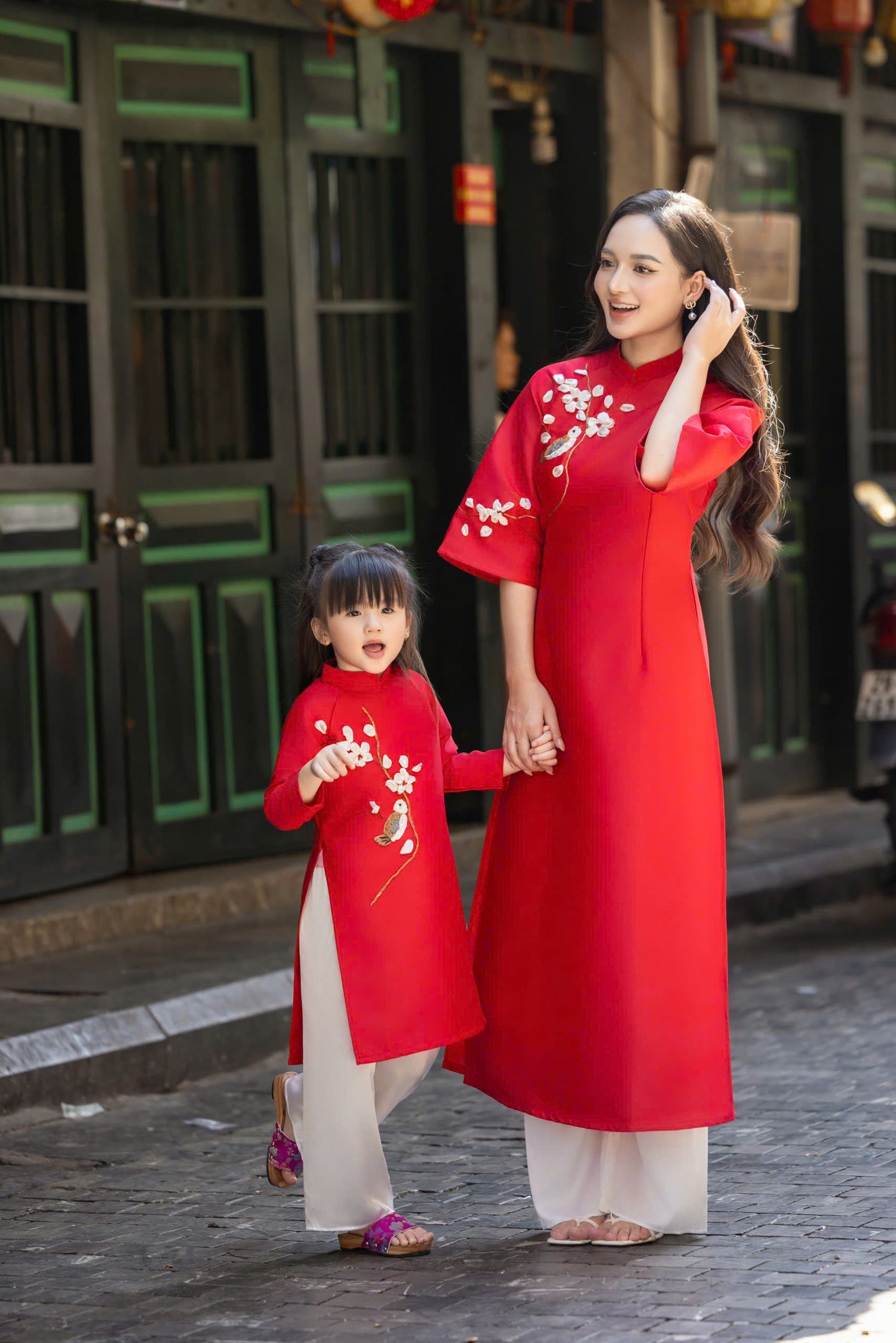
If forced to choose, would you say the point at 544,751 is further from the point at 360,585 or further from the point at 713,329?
the point at 713,329

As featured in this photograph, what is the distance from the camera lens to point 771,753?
376 inches

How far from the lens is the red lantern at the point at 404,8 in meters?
6.89

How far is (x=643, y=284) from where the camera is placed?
154 inches

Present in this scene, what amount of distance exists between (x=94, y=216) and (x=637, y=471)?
11.2ft

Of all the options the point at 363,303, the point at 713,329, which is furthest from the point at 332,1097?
the point at 363,303

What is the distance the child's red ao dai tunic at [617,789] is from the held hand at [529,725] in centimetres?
3

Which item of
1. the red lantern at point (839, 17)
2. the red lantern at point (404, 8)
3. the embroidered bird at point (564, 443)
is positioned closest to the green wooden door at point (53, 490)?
the red lantern at point (404, 8)

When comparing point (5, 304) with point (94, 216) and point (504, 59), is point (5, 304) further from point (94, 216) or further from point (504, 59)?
point (504, 59)

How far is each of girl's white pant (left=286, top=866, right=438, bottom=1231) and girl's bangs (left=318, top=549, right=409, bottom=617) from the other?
19.2 inches

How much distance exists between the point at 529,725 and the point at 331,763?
0.44 m

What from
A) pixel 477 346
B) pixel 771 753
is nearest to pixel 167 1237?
pixel 477 346

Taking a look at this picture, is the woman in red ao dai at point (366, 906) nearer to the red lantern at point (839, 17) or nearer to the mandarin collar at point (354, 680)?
the mandarin collar at point (354, 680)

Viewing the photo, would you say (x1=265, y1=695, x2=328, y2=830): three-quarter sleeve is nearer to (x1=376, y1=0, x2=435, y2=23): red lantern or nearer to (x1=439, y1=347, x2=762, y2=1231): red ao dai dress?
(x1=439, y1=347, x2=762, y2=1231): red ao dai dress

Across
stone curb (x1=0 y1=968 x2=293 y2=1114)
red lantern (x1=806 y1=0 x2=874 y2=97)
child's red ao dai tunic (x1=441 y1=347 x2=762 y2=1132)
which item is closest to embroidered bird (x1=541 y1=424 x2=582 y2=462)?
child's red ao dai tunic (x1=441 y1=347 x2=762 y2=1132)
